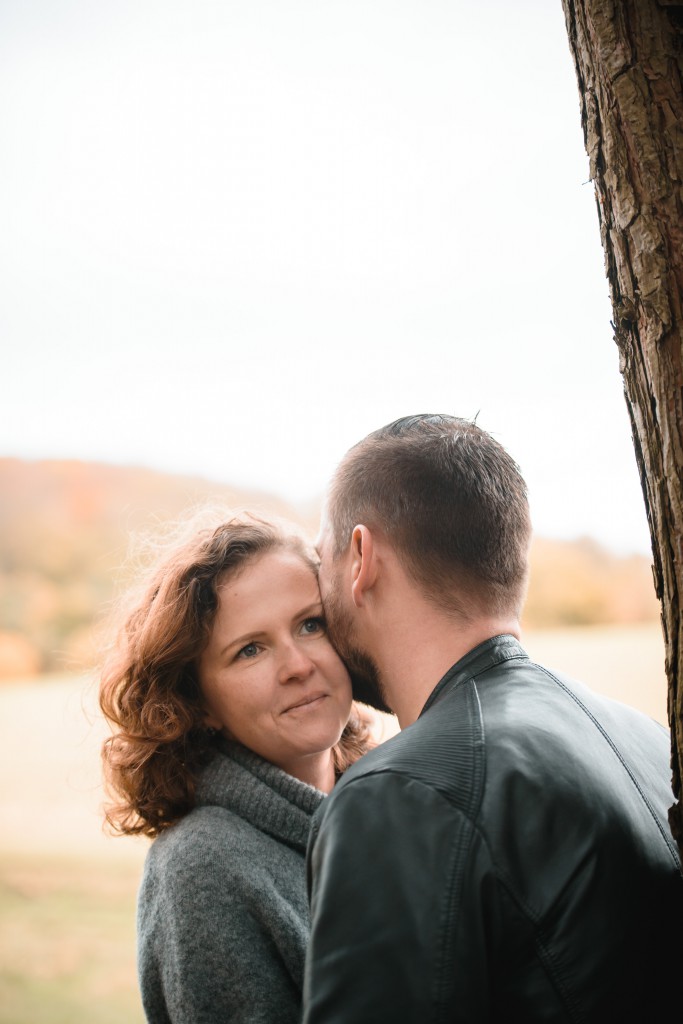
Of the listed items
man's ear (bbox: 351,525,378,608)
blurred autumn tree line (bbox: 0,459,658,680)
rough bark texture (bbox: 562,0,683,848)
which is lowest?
blurred autumn tree line (bbox: 0,459,658,680)

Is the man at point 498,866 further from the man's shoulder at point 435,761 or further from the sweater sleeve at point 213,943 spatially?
the sweater sleeve at point 213,943

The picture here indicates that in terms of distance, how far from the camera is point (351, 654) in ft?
5.09

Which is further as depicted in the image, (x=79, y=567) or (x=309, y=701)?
(x=79, y=567)

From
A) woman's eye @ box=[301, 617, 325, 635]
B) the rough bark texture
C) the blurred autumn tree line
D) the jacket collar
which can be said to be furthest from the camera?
the blurred autumn tree line

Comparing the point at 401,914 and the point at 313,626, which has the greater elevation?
the point at 313,626

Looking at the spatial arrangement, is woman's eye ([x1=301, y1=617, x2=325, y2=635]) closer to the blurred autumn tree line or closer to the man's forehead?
the man's forehead

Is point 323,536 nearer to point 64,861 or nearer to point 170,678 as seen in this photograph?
point 170,678

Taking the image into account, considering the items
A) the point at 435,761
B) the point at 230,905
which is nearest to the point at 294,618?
the point at 230,905

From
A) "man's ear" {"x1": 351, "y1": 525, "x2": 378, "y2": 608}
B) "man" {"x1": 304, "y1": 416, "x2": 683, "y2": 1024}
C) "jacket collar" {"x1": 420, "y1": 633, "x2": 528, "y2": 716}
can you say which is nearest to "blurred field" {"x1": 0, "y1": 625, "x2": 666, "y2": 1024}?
"man's ear" {"x1": 351, "y1": 525, "x2": 378, "y2": 608}

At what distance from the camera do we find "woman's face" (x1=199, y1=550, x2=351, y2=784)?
5.46ft

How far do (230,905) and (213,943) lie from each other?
Result: 66mm

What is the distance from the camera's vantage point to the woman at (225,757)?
1.45m

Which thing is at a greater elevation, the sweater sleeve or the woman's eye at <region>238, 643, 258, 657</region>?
the woman's eye at <region>238, 643, 258, 657</region>

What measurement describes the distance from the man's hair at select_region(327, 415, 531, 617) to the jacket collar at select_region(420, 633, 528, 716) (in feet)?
0.23
